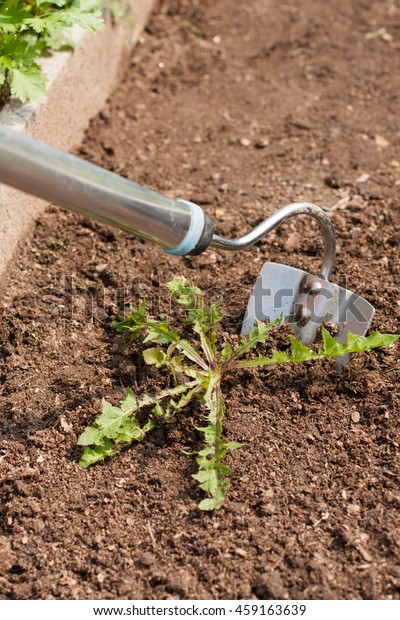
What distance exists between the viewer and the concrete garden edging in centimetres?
273

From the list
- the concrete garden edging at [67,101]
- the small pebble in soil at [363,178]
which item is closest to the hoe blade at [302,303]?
the small pebble in soil at [363,178]

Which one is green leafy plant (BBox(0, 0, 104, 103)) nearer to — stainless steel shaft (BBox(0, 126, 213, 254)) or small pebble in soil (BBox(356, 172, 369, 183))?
stainless steel shaft (BBox(0, 126, 213, 254))

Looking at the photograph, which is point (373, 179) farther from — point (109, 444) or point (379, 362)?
point (109, 444)

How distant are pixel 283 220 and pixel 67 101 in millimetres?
1353

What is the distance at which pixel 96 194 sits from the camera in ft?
6.04

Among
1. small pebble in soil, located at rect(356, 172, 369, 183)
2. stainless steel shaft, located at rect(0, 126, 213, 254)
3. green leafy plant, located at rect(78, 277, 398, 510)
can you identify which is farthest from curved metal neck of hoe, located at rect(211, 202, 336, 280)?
small pebble in soil, located at rect(356, 172, 369, 183)

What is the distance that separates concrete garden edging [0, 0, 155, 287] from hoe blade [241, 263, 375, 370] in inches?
39.3

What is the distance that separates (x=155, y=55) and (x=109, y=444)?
253 centimetres

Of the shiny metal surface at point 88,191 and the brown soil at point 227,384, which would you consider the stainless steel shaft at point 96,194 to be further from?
the brown soil at point 227,384

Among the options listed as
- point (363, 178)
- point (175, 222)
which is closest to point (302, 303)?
point (175, 222)

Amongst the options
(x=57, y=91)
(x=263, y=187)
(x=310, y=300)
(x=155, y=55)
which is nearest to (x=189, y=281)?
(x=310, y=300)

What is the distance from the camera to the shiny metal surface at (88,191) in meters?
1.74

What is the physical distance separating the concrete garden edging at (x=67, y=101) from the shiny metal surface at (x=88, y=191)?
0.85 m

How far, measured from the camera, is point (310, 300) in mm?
2488
